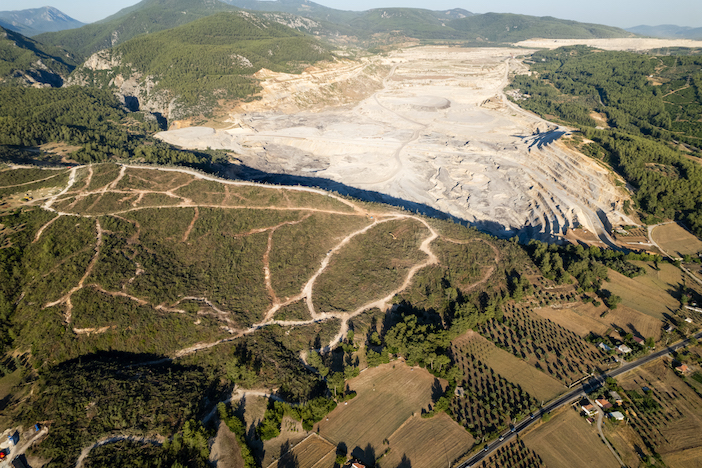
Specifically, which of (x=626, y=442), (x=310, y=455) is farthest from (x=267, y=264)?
(x=626, y=442)

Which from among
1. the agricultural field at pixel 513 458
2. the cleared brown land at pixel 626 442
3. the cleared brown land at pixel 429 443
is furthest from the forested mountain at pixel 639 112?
the cleared brown land at pixel 429 443

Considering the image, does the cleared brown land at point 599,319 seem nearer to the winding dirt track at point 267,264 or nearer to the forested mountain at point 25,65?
the winding dirt track at point 267,264

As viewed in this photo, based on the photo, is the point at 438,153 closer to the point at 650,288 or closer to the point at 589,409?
the point at 650,288

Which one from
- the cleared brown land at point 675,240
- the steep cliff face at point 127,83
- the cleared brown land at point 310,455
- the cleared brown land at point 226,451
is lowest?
the cleared brown land at point 310,455

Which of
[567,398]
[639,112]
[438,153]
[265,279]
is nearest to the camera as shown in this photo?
[567,398]

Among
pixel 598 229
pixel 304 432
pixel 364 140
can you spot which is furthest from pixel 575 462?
pixel 364 140

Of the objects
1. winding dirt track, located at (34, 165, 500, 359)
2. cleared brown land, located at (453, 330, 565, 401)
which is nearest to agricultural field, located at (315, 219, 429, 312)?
winding dirt track, located at (34, 165, 500, 359)
